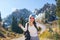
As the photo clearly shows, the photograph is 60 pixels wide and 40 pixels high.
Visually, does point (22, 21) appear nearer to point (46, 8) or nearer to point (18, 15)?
point (18, 15)

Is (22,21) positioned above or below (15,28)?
above

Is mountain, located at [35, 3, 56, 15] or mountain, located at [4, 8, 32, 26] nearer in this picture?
mountain, located at [4, 8, 32, 26]

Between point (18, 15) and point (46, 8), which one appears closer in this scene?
point (18, 15)

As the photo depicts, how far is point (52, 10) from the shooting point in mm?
9945

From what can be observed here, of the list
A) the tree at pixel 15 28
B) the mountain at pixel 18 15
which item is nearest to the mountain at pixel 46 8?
the mountain at pixel 18 15

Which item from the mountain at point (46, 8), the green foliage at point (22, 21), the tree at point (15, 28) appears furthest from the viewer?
the mountain at point (46, 8)

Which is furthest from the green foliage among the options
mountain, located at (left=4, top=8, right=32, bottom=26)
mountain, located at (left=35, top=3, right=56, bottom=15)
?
mountain, located at (left=35, top=3, right=56, bottom=15)

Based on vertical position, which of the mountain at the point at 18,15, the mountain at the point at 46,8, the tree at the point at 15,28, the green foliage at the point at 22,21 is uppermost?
the mountain at the point at 46,8

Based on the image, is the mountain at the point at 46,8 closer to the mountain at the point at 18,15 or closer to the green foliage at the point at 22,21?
the mountain at the point at 18,15

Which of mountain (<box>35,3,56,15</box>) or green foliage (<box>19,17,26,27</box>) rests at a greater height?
mountain (<box>35,3,56,15</box>)

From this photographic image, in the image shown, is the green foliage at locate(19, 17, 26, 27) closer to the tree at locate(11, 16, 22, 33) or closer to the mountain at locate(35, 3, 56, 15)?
the tree at locate(11, 16, 22, 33)

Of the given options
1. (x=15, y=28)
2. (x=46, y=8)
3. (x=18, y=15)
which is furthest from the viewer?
(x=46, y=8)

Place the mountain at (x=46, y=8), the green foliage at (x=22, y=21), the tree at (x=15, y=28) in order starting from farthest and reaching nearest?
1. the mountain at (x=46, y=8)
2. the tree at (x=15, y=28)
3. the green foliage at (x=22, y=21)

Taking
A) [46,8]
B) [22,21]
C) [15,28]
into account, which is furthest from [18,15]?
[46,8]
